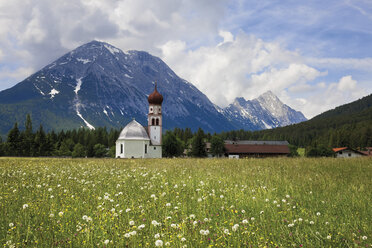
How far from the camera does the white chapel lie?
76812mm

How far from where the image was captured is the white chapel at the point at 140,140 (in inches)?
3024

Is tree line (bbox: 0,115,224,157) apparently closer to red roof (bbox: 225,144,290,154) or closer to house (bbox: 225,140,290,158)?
house (bbox: 225,140,290,158)

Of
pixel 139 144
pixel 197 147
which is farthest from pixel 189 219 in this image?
pixel 197 147

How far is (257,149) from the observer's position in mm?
125000

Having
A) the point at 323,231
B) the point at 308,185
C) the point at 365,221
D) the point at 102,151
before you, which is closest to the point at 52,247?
the point at 323,231

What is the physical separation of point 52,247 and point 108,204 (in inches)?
105

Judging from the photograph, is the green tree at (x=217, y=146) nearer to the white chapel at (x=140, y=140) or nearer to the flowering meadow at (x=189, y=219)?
the white chapel at (x=140, y=140)

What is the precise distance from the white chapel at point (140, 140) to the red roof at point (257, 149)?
2109 inches

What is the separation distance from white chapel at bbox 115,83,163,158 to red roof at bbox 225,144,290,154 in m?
53.6

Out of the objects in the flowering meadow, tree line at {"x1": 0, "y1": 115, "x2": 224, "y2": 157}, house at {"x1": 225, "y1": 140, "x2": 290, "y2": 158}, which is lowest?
the flowering meadow

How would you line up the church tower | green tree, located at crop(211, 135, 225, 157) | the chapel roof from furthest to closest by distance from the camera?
green tree, located at crop(211, 135, 225, 157), the church tower, the chapel roof

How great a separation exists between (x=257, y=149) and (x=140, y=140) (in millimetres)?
65229

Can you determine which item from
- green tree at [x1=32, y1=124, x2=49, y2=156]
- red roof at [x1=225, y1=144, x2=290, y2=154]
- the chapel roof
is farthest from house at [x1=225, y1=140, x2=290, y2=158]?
green tree at [x1=32, y1=124, x2=49, y2=156]

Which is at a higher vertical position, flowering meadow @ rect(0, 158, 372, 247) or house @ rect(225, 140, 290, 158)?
house @ rect(225, 140, 290, 158)
